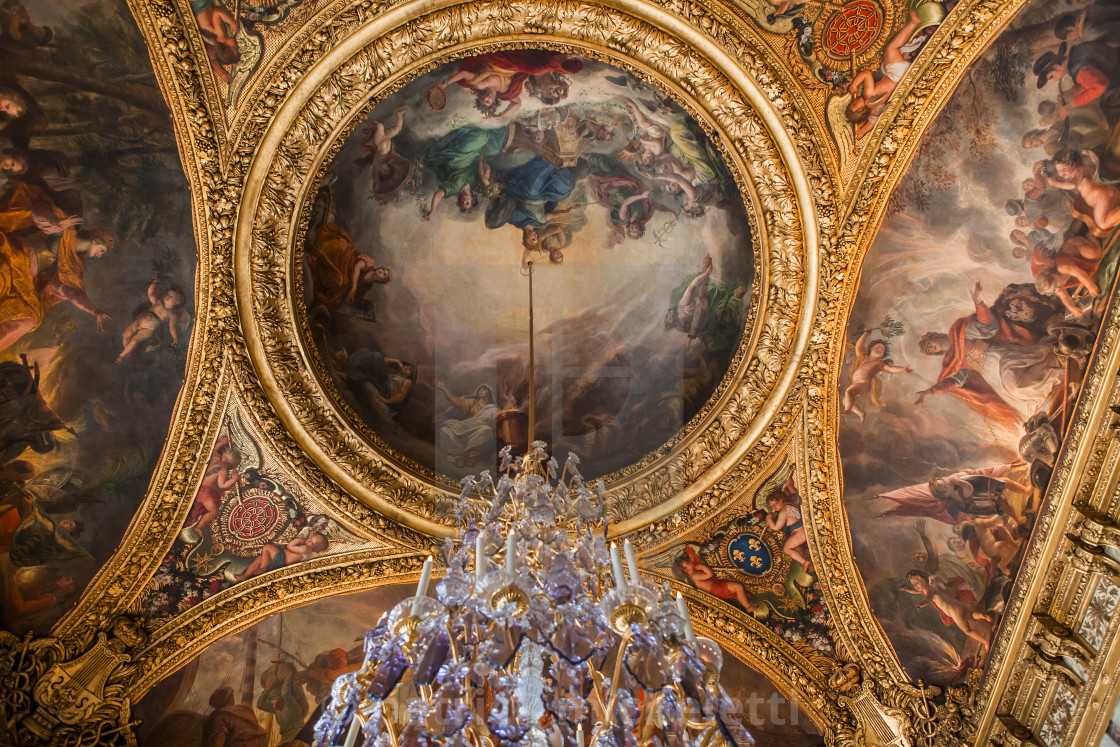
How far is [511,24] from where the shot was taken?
Result: 7246mm

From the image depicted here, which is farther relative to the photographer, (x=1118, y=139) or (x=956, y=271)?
(x=956, y=271)

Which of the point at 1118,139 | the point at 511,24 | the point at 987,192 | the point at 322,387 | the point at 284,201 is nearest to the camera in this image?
the point at 1118,139

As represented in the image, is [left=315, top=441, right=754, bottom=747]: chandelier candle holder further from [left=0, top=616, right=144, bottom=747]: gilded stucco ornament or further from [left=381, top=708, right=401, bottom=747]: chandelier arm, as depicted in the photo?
[left=0, top=616, right=144, bottom=747]: gilded stucco ornament

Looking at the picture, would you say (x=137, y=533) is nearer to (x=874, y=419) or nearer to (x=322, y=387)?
(x=322, y=387)

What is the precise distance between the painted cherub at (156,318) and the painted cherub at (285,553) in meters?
2.12

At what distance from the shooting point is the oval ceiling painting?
8.33 meters

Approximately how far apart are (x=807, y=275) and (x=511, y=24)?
3393 mm

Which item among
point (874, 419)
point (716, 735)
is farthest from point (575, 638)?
point (874, 419)

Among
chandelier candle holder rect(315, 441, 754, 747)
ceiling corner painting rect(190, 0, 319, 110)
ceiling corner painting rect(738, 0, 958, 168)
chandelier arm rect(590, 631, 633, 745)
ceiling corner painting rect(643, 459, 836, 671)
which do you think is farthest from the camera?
ceiling corner painting rect(643, 459, 836, 671)

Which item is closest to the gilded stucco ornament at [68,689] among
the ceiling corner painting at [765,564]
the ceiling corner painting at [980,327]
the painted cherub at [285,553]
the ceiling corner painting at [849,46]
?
the painted cherub at [285,553]

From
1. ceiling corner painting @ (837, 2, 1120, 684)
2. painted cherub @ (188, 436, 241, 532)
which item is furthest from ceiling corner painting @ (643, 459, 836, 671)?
painted cherub @ (188, 436, 241, 532)

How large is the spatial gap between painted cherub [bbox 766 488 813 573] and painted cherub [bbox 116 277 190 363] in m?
5.62

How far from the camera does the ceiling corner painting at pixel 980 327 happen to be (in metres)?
6.09

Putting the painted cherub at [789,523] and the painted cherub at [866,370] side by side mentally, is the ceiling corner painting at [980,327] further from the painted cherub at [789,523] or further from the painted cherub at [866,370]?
the painted cherub at [789,523]
